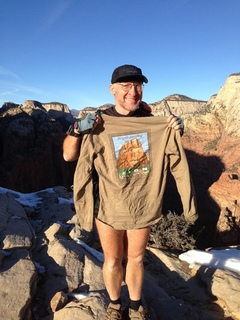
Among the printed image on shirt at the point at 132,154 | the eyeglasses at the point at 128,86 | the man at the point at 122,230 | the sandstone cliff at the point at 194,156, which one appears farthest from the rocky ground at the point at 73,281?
the sandstone cliff at the point at 194,156

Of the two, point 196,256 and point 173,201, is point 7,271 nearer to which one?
point 196,256

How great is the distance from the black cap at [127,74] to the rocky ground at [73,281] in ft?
7.86

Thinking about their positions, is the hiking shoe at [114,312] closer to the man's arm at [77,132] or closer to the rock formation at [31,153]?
the man's arm at [77,132]

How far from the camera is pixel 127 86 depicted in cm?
207

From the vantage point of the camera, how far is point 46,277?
3633mm

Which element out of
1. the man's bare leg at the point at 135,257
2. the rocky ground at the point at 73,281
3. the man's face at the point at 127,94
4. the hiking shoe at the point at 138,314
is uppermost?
the man's face at the point at 127,94

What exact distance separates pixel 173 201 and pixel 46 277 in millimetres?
19149

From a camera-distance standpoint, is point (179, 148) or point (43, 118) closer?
point (179, 148)

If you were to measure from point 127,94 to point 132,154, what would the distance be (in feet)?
1.72

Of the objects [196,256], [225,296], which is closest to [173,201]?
[196,256]

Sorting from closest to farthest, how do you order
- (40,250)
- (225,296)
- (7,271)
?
(7,271) → (225,296) → (40,250)

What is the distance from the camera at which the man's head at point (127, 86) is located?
80.0 inches

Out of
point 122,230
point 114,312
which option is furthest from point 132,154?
point 114,312

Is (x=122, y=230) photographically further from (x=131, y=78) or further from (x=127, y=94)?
(x=131, y=78)
